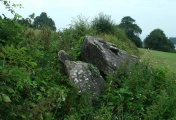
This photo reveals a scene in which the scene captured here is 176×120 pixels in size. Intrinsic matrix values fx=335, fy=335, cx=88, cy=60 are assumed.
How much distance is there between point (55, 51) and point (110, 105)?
2140 mm

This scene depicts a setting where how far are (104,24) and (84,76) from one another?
12.5 metres

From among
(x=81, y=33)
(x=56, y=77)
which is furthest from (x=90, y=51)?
(x=81, y=33)

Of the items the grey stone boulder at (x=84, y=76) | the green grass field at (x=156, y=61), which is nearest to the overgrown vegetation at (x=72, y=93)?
the grey stone boulder at (x=84, y=76)

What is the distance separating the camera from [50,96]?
462 cm

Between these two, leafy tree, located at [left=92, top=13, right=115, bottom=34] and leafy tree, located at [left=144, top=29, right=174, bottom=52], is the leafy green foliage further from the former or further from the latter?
leafy tree, located at [left=144, top=29, right=174, bottom=52]

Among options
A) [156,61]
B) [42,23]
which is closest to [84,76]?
[156,61]

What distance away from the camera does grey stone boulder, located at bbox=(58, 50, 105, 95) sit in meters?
6.19

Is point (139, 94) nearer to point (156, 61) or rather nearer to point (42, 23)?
point (156, 61)

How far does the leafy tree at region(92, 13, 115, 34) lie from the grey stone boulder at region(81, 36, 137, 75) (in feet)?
34.3

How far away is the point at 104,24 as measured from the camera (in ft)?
61.5

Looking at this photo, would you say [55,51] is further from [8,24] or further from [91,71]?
[8,24]

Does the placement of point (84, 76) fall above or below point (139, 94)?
above

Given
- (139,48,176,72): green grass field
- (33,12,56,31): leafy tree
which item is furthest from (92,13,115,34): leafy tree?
(33,12,56,31): leafy tree

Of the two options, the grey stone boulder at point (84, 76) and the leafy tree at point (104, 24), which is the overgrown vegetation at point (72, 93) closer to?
the grey stone boulder at point (84, 76)
